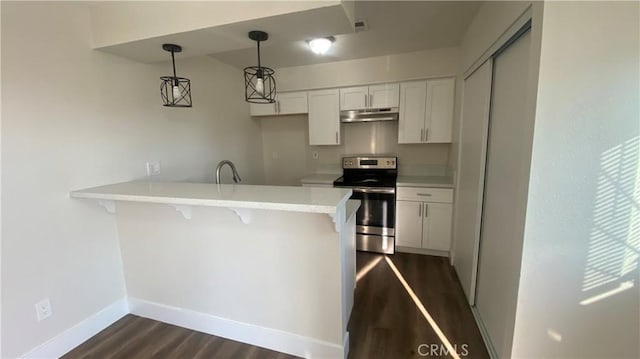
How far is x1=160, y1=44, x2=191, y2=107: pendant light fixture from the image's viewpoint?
1792mm

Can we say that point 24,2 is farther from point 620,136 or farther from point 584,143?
point 620,136

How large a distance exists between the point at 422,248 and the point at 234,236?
7.59 feet

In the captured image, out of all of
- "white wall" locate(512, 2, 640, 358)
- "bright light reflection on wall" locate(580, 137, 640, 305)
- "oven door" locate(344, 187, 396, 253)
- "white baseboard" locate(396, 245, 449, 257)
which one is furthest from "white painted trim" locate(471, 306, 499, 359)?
"oven door" locate(344, 187, 396, 253)

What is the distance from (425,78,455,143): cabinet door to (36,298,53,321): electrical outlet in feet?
11.9

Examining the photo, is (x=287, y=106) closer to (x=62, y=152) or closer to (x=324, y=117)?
(x=324, y=117)

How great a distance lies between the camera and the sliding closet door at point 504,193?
4.35ft

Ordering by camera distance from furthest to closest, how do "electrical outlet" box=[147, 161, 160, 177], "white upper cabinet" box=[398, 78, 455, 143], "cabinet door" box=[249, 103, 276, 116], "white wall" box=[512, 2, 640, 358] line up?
1. "cabinet door" box=[249, 103, 276, 116]
2. "white upper cabinet" box=[398, 78, 455, 143]
3. "electrical outlet" box=[147, 161, 160, 177]
4. "white wall" box=[512, 2, 640, 358]

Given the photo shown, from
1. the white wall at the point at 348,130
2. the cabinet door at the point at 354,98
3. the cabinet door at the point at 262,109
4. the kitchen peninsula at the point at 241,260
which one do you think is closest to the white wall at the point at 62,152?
the kitchen peninsula at the point at 241,260

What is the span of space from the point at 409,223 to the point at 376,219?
0.39 meters

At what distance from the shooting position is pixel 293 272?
167 centimetres

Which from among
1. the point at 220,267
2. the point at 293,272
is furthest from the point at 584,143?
the point at 220,267

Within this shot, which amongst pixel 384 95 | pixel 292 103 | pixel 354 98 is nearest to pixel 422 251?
pixel 384 95

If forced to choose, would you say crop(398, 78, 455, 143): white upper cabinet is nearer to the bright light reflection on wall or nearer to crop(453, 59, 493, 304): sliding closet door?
crop(453, 59, 493, 304): sliding closet door

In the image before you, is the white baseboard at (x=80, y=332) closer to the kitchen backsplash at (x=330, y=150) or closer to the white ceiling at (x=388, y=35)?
the white ceiling at (x=388, y=35)
